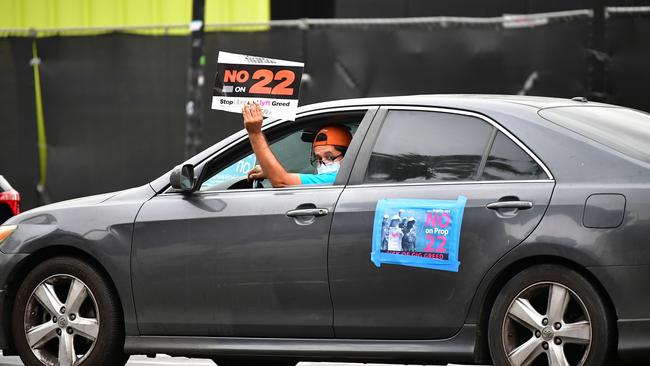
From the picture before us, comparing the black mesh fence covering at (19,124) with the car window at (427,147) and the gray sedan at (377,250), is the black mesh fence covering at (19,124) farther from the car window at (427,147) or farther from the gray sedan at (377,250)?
the car window at (427,147)

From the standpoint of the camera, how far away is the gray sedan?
6641 mm

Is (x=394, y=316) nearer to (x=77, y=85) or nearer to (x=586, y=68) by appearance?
(x=586, y=68)

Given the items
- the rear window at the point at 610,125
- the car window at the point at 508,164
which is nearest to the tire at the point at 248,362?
the car window at the point at 508,164

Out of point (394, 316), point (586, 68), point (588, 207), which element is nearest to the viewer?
point (588, 207)

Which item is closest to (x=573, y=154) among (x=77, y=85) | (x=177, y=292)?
(x=177, y=292)

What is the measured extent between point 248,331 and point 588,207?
6.44 feet

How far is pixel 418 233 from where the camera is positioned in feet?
23.0

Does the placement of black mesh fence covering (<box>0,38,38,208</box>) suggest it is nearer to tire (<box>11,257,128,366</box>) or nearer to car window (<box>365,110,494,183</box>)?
tire (<box>11,257,128,366</box>)

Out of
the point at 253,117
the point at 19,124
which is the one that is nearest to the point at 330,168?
the point at 253,117

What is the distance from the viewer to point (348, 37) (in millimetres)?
15867

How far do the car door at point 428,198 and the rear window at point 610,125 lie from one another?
276mm

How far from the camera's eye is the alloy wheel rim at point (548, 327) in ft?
21.7

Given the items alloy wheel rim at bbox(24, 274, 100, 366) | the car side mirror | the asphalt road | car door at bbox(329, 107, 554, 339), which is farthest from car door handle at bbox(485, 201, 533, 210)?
the asphalt road

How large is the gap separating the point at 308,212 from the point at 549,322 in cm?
138
